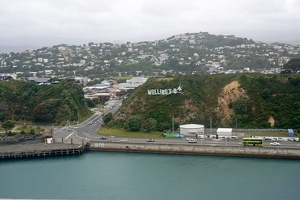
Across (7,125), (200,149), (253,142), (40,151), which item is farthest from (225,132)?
(7,125)

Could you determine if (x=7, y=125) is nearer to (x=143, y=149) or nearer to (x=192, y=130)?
(x=143, y=149)

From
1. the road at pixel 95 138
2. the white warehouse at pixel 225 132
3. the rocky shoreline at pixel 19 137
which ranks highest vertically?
the white warehouse at pixel 225 132

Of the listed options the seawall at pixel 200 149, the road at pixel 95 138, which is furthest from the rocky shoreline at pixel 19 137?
the seawall at pixel 200 149

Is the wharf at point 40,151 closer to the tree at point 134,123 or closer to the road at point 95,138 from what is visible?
the road at point 95,138

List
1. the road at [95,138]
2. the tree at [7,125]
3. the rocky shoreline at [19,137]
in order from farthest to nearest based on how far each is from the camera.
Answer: the tree at [7,125] → the rocky shoreline at [19,137] → the road at [95,138]

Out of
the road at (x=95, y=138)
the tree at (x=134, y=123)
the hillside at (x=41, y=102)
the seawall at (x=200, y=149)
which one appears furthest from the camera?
the hillside at (x=41, y=102)

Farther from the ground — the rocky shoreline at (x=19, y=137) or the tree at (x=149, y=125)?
the tree at (x=149, y=125)

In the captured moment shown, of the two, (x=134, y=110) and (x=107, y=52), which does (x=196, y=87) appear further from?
(x=107, y=52)
